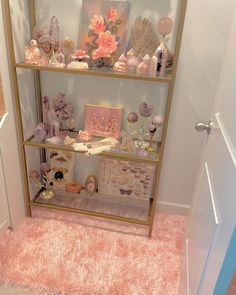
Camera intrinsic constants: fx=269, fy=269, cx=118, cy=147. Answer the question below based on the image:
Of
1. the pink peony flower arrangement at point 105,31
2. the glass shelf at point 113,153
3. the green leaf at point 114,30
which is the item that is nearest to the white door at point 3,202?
the glass shelf at point 113,153

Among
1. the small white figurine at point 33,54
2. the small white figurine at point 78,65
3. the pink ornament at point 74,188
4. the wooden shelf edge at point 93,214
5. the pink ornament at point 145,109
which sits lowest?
the wooden shelf edge at point 93,214

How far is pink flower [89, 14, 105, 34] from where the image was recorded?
1436 mm

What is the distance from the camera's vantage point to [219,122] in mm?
1079

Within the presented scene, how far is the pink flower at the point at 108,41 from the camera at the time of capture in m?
1.43

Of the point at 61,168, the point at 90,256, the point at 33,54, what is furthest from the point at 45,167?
the point at 33,54

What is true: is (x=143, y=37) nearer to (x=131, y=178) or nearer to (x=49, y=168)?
(x=131, y=178)

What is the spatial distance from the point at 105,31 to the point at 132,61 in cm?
23

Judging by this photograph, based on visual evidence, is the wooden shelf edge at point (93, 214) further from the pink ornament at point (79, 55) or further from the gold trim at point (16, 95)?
the pink ornament at point (79, 55)

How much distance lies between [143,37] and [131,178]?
0.94 metres

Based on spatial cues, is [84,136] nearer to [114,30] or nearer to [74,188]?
[74,188]

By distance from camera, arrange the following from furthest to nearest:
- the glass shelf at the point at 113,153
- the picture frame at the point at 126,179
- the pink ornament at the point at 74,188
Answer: the pink ornament at the point at 74,188, the picture frame at the point at 126,179, the glass shelf at the point at 113,153

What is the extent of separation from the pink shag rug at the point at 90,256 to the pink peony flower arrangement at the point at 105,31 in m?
1.14

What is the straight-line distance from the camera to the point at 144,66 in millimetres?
1418

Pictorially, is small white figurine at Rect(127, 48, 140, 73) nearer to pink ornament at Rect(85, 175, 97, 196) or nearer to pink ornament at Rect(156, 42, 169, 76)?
pink ornament at Rect(156, 42, 169, 76)
